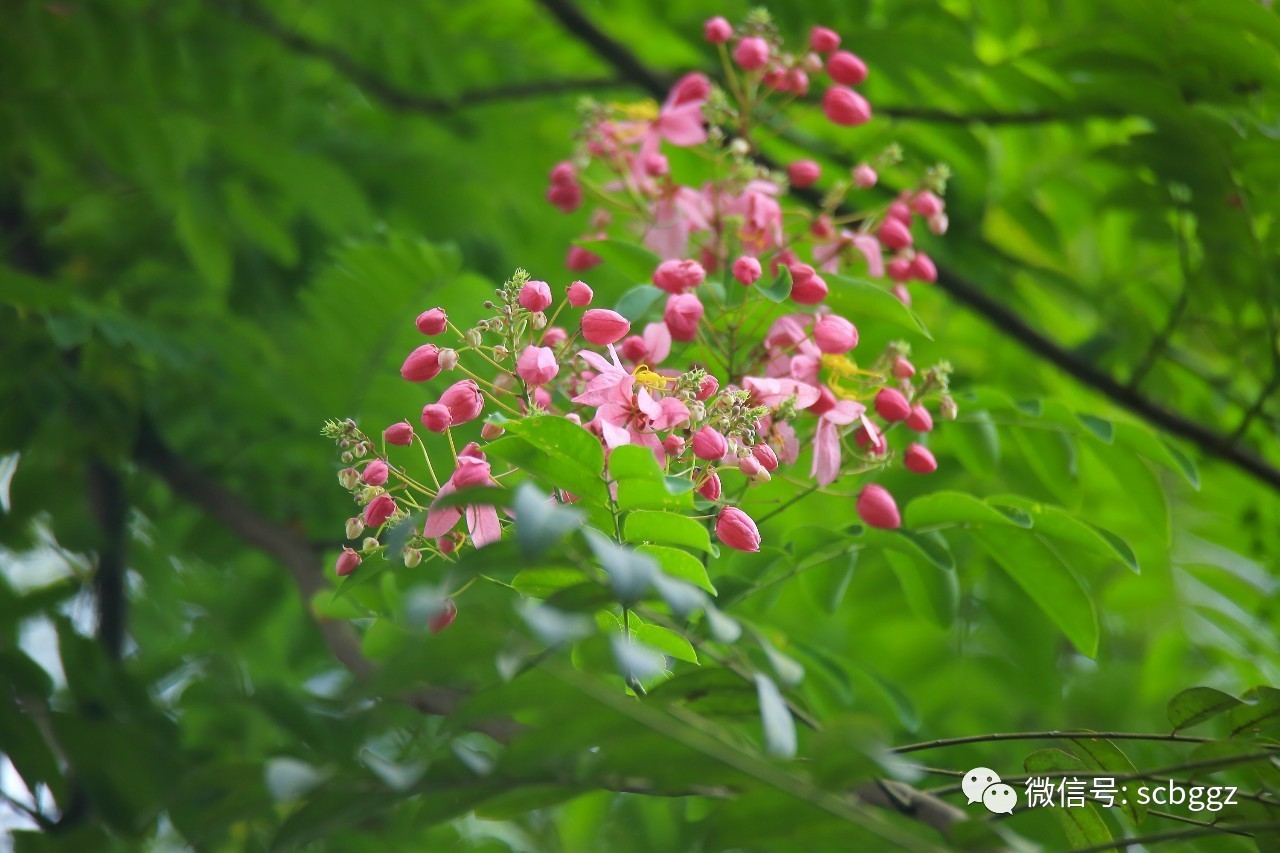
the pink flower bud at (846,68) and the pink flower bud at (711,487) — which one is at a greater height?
the pink flower bud at (846,68)

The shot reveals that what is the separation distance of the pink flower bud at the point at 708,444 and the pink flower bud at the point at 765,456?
0.07m

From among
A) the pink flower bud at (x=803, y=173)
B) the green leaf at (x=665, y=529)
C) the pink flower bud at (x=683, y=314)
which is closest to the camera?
the green leaf at (x=665, y=529)

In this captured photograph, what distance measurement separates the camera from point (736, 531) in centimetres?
91

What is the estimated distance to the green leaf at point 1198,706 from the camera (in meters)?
0.89

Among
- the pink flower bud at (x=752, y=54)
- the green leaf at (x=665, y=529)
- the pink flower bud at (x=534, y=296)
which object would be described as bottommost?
the green leaf at (x=665, y=529)

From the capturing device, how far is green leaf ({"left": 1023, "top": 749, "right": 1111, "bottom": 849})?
34.2 inches

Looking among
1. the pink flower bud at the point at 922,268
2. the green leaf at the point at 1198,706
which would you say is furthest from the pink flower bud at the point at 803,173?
the green leaf at the point at 1198,706

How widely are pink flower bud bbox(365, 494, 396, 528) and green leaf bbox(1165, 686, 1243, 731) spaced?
675mm

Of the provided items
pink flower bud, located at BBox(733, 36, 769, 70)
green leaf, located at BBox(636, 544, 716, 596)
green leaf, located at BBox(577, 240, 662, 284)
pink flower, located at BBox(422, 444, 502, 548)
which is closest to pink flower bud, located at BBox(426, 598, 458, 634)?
pink flower, located at BBox(422, 444, 502, 548)

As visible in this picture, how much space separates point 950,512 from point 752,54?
2.06 feet

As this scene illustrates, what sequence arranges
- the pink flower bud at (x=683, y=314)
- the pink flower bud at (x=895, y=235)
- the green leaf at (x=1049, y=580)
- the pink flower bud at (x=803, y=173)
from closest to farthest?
the pink flower bud at (x=683, y=314) < the green leaf at (x=1049, y=580) < the pink flower bud at (x=895, y=235) < the pink flower bud at (x=803, y=173)

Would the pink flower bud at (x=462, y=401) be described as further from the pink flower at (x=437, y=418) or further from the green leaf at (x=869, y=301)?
the green leaf at (x=869, y=301)

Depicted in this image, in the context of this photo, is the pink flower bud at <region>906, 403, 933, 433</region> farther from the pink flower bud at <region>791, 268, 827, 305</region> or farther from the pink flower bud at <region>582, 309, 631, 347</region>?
the pink flower bud at <region>582, 309, 631, 347</region>

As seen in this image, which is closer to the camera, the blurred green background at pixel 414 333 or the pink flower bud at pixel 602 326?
the pink flower bud at pixel 602 326
